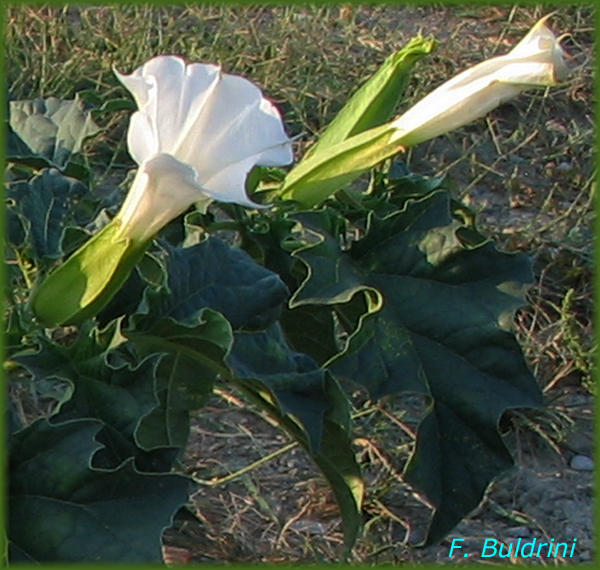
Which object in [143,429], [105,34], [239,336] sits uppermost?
[239,336]

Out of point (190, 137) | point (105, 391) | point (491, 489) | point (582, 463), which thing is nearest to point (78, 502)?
point (105, 391)

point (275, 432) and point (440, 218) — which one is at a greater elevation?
point (440, 218)

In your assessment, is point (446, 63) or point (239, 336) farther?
point (446, 63)

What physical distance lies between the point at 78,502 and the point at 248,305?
0.84ft

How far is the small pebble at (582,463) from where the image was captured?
1833 mm

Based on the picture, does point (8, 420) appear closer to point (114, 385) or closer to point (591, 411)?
point (114, 385)

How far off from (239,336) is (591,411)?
1008mm

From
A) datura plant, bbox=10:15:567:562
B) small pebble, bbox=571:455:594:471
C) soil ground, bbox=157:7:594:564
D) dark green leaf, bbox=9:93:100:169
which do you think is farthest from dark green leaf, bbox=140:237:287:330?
small pebble, bbox=571:455:594:471

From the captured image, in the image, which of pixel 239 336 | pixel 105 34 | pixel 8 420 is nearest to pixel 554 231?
pixel 105 34

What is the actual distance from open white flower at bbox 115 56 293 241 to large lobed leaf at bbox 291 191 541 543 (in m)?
0.12

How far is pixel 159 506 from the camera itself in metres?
0.97

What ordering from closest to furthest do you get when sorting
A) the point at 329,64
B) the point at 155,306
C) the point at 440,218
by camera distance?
1. the point at 155,306
2. the point at 440,218
3. the point at 329,64

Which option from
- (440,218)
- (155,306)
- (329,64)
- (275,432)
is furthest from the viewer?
(329,64)

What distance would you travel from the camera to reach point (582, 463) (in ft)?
6.05
